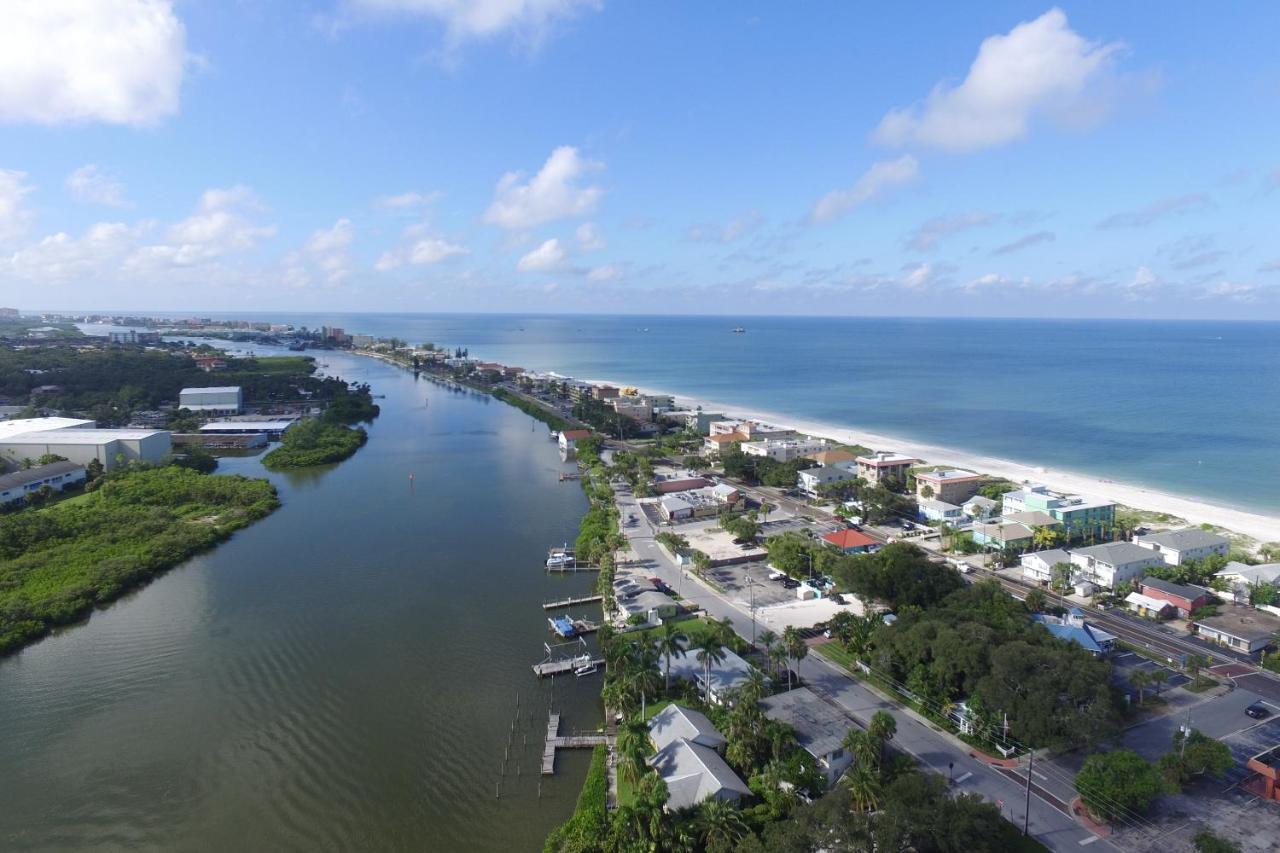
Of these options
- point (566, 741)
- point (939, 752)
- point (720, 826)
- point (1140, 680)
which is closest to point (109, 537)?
point (566, 741)

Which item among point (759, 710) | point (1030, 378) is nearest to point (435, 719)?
point (759, 710)

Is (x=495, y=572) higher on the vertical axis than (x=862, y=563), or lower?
lower

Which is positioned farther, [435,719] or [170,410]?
[170,410]

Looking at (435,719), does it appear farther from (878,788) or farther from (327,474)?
(327,474)

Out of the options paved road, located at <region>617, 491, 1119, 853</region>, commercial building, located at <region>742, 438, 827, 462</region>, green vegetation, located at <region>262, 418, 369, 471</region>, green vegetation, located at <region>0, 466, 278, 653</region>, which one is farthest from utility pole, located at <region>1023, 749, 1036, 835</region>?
green vegetation, located at <region>262, 418, 369, 471</region>

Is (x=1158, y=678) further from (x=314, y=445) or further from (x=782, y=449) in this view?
(x=314, y=445)

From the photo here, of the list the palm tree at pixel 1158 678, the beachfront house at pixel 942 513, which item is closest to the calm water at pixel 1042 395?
the beachfront house at pixel 942 513

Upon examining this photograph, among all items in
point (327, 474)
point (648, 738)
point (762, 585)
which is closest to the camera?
point (648, 738)

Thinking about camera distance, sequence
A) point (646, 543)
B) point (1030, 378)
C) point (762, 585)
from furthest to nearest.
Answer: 1. point (1030, 378)
2. point (646, 543)
3. point (762, 585)
